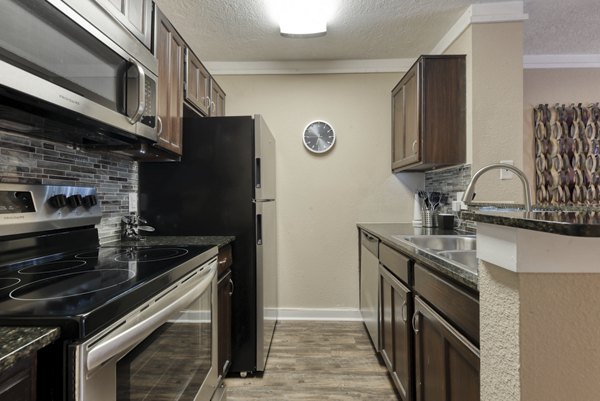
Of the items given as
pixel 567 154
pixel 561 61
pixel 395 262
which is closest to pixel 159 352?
pixel 395 262

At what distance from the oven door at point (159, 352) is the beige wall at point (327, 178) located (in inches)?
59.9

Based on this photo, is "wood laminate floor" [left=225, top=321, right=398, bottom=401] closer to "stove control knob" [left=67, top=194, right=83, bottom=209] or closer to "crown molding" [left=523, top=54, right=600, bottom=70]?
"stove control knob" [left=67, top=194, right=83, bottom=209]

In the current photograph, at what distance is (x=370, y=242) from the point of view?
7.95 ft

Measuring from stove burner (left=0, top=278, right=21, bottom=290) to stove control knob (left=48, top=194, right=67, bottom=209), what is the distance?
423mm

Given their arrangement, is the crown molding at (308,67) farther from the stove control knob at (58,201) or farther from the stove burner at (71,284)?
the stove burner at (71,284)

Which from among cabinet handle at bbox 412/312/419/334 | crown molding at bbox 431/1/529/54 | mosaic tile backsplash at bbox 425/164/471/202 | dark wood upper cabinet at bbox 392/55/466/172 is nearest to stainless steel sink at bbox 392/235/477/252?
mosaic tile backsplash at bbox 425/164/471/202

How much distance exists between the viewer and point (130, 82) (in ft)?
4.23

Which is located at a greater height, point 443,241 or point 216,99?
point 216,99

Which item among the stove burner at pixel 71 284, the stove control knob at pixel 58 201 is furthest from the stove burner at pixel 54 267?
the stove control knob at pixel 58 201

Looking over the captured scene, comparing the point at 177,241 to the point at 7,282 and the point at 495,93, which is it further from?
the point at 495,93

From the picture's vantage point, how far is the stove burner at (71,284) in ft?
2.65

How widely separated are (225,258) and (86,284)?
38.6 inches

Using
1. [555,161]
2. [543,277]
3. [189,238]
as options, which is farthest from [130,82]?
[555,161]

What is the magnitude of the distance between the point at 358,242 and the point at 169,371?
2.18 metres
